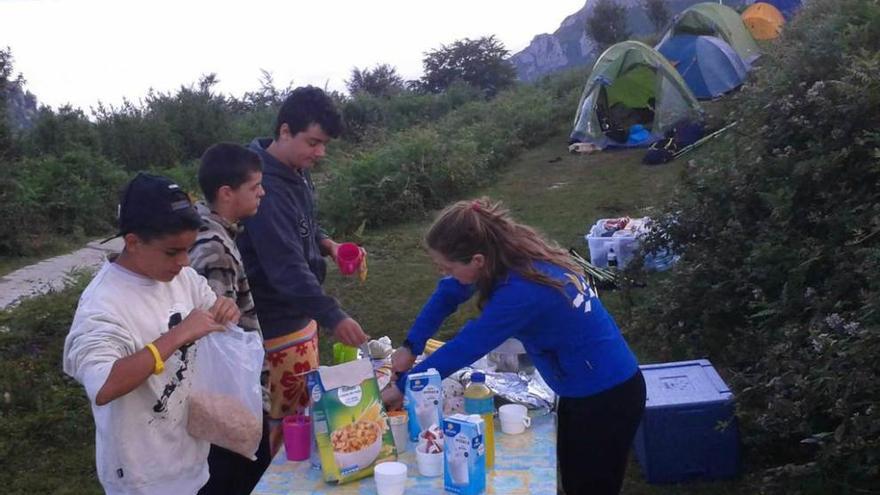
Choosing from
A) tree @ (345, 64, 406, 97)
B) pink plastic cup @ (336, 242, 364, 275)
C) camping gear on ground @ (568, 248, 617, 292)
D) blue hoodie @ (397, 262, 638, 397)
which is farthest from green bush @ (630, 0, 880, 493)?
tree @ (345, 64, 406, 97)

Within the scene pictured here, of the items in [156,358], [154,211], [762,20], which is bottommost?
[156,358]

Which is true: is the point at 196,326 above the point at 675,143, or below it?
above

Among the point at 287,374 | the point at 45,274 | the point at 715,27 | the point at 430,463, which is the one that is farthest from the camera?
the point at 715,27

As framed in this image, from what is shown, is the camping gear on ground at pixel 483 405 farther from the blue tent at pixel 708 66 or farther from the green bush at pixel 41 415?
the blue tent at pixel 708 66

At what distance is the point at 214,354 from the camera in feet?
7.98

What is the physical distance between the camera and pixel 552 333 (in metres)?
2.60

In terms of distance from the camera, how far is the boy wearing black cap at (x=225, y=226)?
8.86 ft

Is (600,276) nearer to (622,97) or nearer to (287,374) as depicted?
(287,374)

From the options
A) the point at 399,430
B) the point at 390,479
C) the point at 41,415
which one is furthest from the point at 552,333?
the point at 41,415

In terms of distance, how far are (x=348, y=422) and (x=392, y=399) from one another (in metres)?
0.31

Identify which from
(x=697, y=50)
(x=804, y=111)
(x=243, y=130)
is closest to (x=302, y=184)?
(x=804, y=111)

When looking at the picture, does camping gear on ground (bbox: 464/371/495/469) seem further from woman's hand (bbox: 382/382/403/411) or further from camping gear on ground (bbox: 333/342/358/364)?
A: camping gear on ground (bbox: 333/342/358/364)

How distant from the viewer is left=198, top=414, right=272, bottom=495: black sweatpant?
2.86 metres

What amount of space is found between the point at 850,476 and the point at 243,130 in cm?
1701
